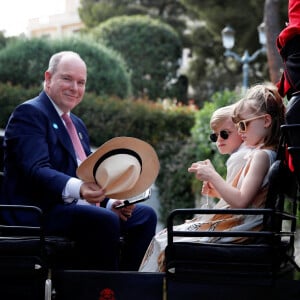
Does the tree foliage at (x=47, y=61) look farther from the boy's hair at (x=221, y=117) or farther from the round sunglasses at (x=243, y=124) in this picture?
the round sunglasses at (x=243, y=124)

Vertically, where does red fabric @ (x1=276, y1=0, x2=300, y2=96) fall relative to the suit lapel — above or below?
above

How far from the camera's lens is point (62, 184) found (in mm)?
3729

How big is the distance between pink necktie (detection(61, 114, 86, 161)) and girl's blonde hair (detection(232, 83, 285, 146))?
3.24 ft

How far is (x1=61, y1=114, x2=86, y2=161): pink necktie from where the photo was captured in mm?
4189

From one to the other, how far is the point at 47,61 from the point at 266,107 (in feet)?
43.8

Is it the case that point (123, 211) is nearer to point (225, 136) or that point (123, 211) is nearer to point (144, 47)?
point (225, 136)

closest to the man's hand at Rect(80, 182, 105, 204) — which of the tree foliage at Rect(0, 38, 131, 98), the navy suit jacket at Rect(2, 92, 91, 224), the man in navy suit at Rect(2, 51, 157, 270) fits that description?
the man in navy suit at Rect(2, 51, 157, 270)

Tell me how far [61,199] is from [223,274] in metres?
1.06

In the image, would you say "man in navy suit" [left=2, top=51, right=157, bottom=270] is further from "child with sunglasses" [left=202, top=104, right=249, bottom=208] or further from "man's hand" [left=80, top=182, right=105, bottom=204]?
"child with sunglasses" [left=202, top=104, right=249, bottom=208]

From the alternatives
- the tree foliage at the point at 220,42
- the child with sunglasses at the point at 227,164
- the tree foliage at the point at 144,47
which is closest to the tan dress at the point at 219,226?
the child with sunglasses at the point at 227,164

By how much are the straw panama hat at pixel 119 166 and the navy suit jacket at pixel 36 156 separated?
8.9 inches

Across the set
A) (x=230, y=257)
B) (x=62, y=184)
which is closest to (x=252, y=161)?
(x=230, y=257)

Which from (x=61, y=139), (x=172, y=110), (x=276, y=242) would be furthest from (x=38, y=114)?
(x=172, y=110)

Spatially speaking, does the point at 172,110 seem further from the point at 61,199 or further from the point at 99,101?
the point at 61,199
